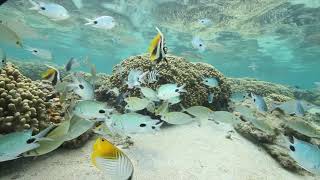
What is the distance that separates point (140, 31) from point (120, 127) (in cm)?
3126

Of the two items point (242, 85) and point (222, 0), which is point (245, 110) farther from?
point (222, 0)

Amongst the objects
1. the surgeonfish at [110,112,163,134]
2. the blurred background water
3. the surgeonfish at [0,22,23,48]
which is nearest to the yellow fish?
the surgeonfish at [110,112,163,134]

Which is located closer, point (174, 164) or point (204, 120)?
point (174, 164)

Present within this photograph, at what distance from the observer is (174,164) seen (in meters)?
4.61

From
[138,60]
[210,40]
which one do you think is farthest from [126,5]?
[138,60]

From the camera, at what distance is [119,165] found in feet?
7.33

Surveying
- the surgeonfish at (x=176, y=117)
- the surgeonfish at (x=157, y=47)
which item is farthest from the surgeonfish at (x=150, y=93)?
the surgeonfish at (x=157, y=47)

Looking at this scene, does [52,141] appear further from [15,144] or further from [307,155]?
[307,155]

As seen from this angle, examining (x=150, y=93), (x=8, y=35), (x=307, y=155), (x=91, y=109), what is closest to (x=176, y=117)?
(x=150, y=93)

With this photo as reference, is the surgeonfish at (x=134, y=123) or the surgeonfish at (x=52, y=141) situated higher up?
the surgeonfish at (x=134, y=123)

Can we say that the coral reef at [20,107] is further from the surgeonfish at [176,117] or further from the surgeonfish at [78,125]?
the surgeonfish at [176,117]

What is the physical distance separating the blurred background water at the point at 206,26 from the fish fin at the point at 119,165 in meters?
17.6

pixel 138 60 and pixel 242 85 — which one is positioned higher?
pixel 138 60

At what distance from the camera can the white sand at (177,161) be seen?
A: 413 cm
